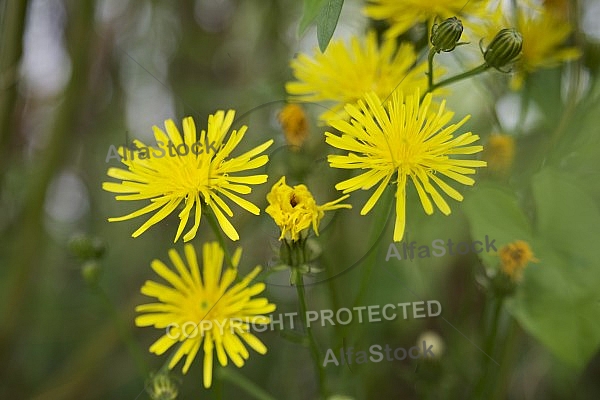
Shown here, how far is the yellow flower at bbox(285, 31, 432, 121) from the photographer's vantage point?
1.32 feet

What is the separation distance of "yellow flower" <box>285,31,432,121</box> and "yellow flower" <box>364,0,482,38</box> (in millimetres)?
12

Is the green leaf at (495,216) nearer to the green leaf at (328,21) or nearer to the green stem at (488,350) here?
the green stem at (488,350)

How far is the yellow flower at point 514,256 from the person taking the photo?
0.40m

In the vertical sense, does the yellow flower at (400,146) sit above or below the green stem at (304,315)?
above

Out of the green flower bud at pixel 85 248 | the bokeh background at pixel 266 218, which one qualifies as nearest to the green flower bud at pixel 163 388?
the bokeh background at pixel 266 218

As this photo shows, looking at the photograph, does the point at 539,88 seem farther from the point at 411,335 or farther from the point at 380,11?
the point at 411,335

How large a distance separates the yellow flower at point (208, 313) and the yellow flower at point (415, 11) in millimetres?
185

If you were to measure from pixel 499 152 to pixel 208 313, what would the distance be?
234 mm

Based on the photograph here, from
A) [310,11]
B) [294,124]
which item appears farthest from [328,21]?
[294,124]

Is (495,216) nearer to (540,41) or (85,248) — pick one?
(540,41)

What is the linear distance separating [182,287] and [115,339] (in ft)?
0.88

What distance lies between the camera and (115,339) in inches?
24.4

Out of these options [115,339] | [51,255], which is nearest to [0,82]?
[115,339]

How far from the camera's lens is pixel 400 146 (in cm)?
33
